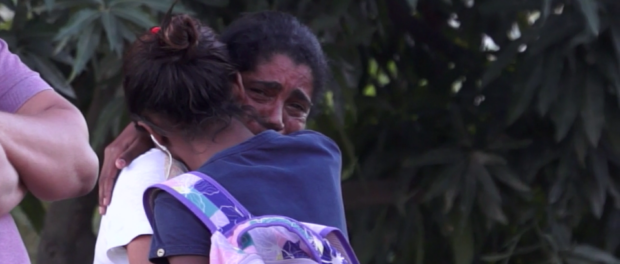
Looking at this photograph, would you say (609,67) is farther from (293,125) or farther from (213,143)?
(213,143)

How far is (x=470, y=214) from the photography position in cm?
288

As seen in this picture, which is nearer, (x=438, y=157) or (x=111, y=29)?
(x=111, y=29)

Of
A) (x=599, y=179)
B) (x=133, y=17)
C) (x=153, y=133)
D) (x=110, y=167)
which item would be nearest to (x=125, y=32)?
(x=133, y=17)

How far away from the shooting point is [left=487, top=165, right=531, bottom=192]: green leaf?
8.77ft

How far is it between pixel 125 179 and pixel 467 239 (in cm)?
157

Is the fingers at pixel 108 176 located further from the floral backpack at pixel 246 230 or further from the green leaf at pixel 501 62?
the green leaf at pixel 501 62

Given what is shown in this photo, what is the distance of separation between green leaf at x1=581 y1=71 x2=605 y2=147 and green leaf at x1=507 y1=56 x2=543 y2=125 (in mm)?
144

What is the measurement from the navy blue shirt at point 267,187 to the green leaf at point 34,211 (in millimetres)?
1799

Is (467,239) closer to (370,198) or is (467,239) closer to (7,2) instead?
(370,198)

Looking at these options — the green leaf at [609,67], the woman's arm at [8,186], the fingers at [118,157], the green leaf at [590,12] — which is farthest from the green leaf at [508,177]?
the woman's arm at [8,186]

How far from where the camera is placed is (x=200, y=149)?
1.42 metres

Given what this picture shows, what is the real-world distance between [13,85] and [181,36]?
0.30m

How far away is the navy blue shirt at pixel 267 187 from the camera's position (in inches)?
48.6

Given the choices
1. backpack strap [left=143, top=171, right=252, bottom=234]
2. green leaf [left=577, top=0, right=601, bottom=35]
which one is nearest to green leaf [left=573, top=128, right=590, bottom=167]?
green leaf [left=577, top=0, right=601, bottom=35]
